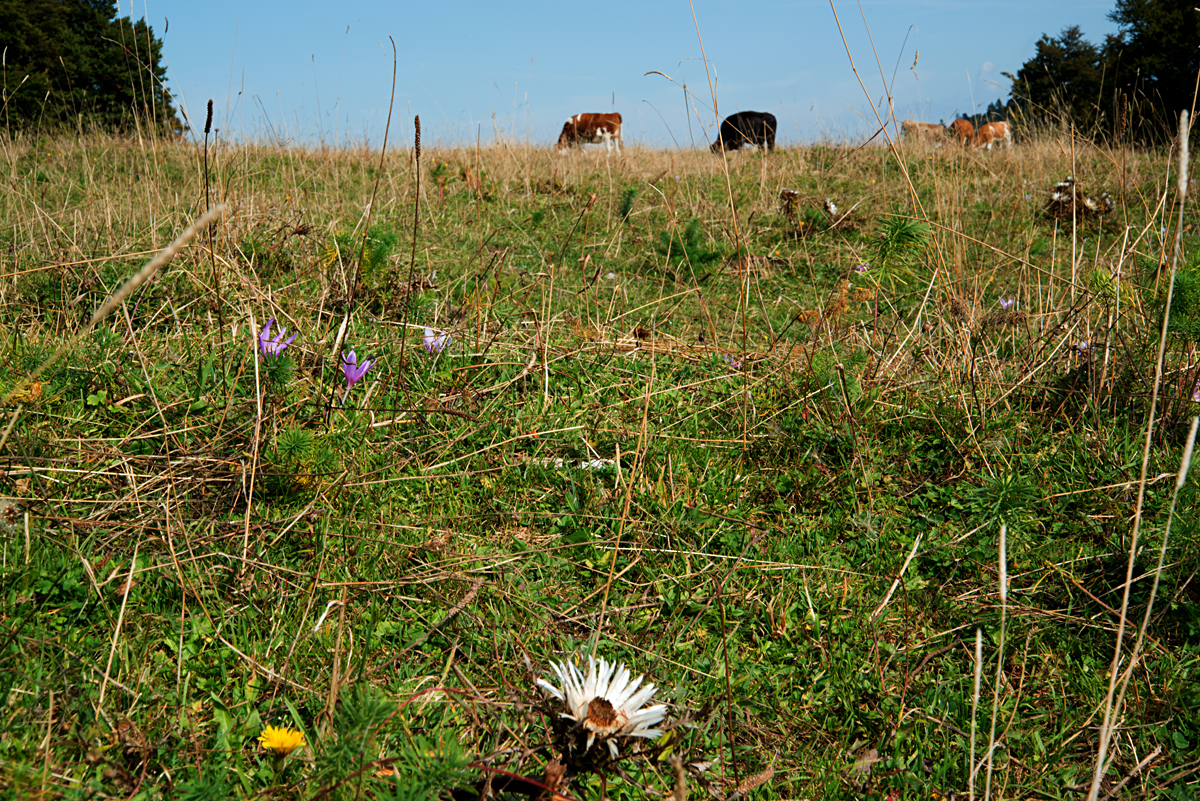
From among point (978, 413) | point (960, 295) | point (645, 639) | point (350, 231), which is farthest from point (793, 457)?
point (350, 231)

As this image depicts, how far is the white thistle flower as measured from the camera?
1.11 meters

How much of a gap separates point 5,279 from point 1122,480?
3.81 m

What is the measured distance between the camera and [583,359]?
258 cm

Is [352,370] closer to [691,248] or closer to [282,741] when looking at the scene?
[282,741]

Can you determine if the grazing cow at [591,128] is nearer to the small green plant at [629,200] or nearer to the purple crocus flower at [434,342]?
the small green plant at [629,200]

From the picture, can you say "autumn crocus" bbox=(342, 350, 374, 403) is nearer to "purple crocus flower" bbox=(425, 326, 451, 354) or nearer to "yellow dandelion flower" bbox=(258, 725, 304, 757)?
"purple crocus flower" bbox=(425, 326, 451, 354)

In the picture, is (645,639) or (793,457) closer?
(645,639)

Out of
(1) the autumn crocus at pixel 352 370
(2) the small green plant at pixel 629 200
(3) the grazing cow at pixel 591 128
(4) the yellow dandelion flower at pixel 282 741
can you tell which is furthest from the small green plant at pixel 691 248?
(3) the grazing cow at pixel 591 128

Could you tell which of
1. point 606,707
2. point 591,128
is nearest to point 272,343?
point 606,707

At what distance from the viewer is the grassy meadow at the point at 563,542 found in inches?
47.5

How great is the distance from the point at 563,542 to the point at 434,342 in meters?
0.95


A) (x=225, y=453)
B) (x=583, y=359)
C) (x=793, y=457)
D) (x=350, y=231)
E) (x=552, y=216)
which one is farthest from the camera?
(x=552, y=216)

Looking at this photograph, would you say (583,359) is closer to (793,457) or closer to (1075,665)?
(793,457)

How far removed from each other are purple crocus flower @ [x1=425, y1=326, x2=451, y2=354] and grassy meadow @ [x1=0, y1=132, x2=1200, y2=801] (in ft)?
0.13
